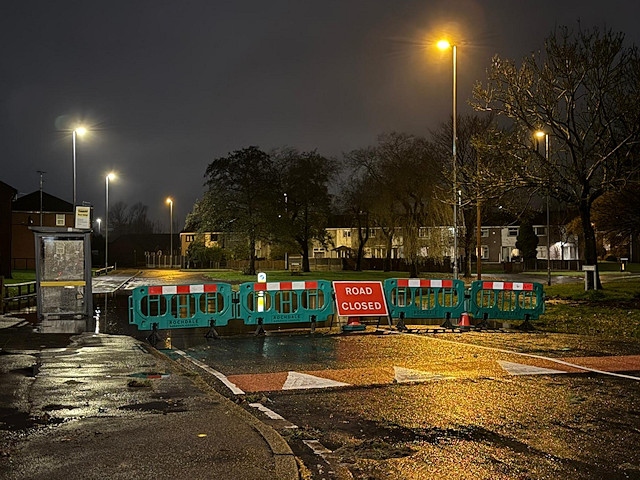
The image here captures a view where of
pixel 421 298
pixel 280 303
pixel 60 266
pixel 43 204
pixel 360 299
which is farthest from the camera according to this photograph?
pixel 43 204

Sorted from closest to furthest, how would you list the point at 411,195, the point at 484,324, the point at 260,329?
the point at 260,329, the point at 484,324, the point at 411,195

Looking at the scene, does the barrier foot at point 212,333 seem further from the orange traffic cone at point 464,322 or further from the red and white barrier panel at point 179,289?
the orange traffic cone at point 464,322

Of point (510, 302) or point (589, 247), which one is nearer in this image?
point (510, 302)

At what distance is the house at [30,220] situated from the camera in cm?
7788

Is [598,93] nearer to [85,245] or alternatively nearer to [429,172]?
[85,245]

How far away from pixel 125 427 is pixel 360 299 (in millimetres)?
10205

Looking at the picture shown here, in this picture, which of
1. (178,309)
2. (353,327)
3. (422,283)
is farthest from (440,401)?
(422,283)

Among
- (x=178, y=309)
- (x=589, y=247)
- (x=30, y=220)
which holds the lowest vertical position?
(x=178, y=309)

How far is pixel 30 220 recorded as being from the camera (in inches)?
3270

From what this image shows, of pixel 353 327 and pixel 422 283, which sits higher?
pixel 422 283

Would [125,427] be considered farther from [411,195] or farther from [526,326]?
[411,195]

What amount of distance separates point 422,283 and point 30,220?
75215 millimetres

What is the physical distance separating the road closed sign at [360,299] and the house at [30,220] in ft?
215

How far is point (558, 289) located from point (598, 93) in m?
7.34
